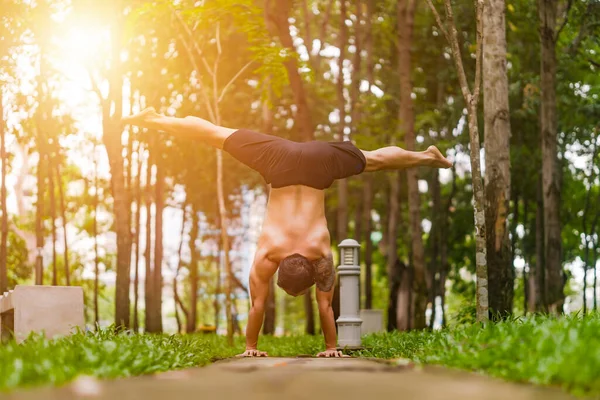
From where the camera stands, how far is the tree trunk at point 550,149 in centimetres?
1988

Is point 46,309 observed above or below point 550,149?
below

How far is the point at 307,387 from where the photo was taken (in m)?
5.52

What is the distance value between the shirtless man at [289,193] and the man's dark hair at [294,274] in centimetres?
28

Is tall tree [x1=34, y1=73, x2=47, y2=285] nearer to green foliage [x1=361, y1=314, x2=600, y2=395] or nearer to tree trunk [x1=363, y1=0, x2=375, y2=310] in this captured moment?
tree trunk [x1=363, y1=0, x2=375, y2=310]

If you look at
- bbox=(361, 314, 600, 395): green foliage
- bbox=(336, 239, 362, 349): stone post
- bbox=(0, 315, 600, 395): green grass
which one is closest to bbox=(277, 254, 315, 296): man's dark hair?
bbox=(0, 315, 600, 395): green grass

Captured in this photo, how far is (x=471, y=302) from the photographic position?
1909 centimetres

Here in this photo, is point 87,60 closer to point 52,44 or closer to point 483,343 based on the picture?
point 52,44

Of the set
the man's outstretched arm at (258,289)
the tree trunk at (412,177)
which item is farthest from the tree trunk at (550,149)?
the man's outstretched arm at (258,289)

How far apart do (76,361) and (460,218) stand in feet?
89.9

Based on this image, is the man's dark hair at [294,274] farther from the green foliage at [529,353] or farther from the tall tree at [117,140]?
the tall tree at [117,140]

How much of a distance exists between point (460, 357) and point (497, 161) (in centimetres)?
674

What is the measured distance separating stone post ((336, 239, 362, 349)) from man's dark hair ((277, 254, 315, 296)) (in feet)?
12.2

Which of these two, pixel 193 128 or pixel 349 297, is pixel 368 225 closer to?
pixel 349 297

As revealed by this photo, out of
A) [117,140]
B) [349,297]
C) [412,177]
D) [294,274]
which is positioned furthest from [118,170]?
[294,274]
